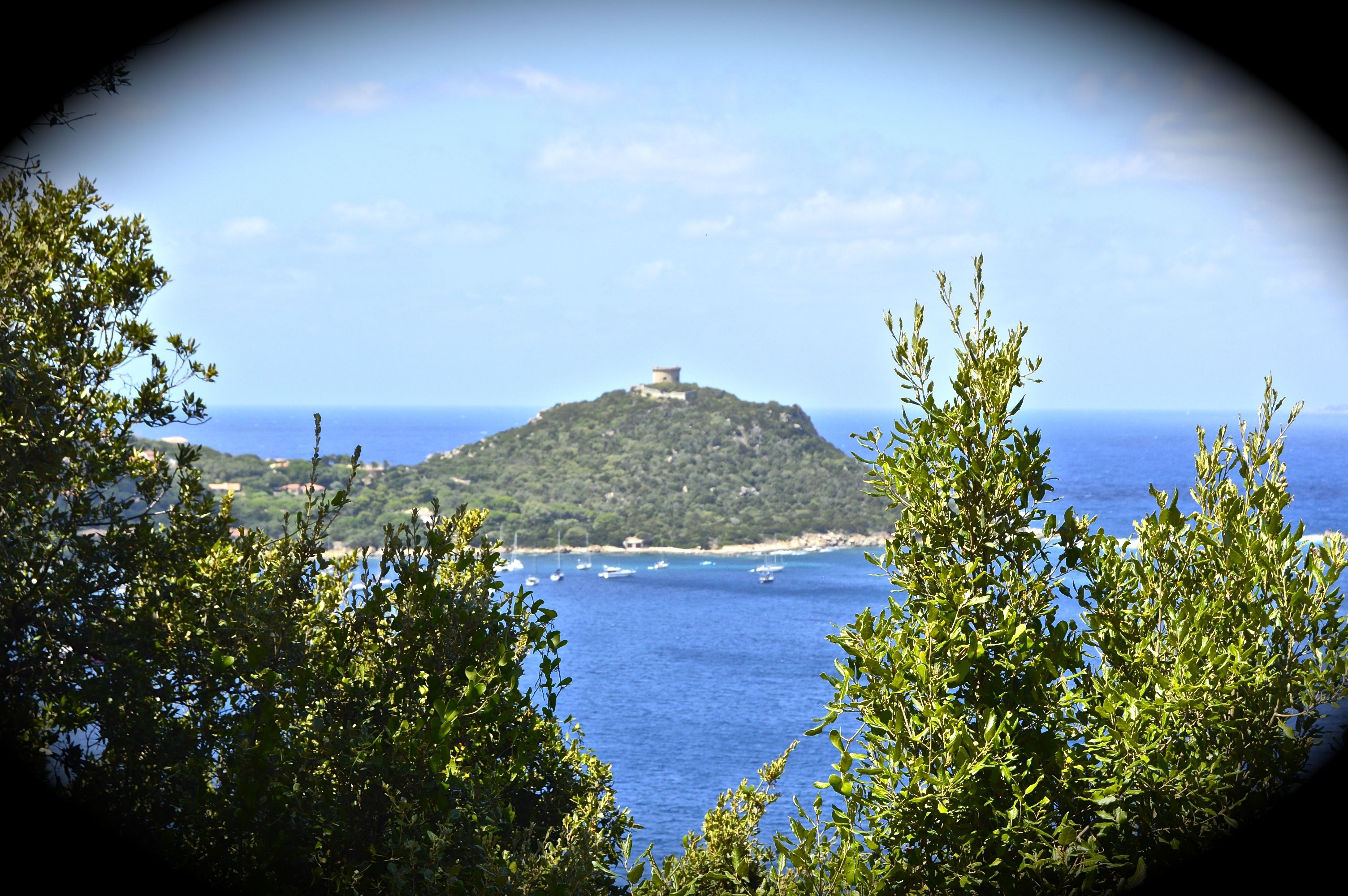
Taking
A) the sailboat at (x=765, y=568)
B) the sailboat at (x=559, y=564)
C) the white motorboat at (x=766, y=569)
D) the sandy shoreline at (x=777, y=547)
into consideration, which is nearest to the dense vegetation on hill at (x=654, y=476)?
the sailboat at (x=559, y=564)

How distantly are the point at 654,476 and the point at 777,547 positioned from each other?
17.7m

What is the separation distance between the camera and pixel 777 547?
109438 millimetres

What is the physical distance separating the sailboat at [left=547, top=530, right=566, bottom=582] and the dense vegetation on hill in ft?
2.07

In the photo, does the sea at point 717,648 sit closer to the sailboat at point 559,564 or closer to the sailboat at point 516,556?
the sailboat at point 559,564

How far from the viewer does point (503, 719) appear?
5223mm

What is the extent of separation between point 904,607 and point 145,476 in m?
5.67

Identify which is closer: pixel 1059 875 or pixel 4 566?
pixel 1059 875

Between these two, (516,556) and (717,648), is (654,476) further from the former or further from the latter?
(717,648)

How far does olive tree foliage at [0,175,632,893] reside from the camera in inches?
193

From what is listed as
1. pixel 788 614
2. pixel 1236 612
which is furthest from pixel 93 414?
pixel 788 614

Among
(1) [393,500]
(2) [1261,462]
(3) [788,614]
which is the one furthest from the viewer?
(1) [393,500]

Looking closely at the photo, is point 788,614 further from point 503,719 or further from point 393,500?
point 503,719

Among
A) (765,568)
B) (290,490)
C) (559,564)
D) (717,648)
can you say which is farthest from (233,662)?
(559,564)

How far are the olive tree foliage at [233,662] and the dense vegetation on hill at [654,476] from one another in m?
88.5
